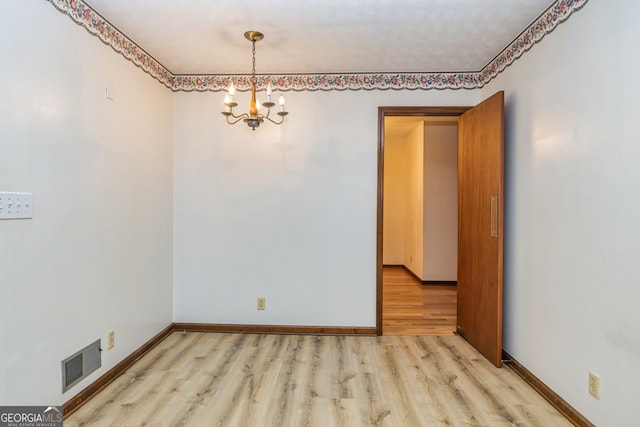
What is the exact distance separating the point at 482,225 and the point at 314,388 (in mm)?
1878

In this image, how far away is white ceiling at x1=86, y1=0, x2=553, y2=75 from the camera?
219cm

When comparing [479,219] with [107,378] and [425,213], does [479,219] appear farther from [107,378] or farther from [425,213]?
[107,378]

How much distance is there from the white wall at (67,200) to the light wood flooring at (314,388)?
1.13 ft

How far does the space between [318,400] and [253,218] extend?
1781 millimetres

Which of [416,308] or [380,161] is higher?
[380,161]

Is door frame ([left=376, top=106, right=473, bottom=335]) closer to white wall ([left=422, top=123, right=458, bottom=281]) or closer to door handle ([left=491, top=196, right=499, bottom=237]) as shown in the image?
door handle ([left=491, top=196, right=499, bottom=237])

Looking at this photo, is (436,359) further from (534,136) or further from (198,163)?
(198,163)

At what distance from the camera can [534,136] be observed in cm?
243

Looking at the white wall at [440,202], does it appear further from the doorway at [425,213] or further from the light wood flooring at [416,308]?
the light wood flooring at [416,308]

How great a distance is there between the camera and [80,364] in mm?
2146

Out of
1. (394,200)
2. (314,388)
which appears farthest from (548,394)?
(394,200)

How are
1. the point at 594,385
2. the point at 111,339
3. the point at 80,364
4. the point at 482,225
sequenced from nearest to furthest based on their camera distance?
the point at 594,385 → the point at 80,364 → the point at 111,339 → the point at 482,225

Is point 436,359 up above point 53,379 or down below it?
below

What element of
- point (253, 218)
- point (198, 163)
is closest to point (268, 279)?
point (253, 218)
